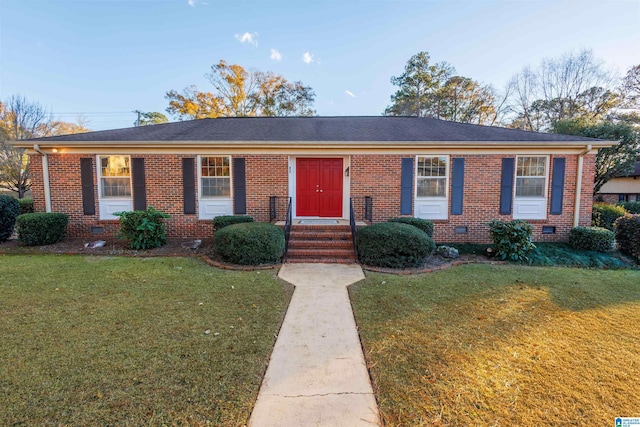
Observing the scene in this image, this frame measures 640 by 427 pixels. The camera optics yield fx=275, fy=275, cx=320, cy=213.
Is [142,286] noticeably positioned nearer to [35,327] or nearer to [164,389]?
[35,327]

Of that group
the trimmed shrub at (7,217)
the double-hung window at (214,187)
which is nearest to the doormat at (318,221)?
the double-hung window at (214,187)

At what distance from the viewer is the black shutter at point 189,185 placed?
8.33 meters

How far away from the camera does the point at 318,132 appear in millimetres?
9086

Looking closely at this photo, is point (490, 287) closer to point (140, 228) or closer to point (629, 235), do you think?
point (629, 235)

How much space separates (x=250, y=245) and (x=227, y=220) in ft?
7.11

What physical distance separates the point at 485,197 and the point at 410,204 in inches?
88.8

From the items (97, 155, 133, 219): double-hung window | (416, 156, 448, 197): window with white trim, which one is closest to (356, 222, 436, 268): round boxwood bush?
(416, 156, 448, 197): window with white trim

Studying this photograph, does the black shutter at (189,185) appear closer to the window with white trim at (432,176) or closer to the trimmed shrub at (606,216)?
the window with white trim at (432,176)

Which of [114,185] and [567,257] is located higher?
[114,185]

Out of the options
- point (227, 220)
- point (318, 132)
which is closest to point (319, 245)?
point (227, 220)

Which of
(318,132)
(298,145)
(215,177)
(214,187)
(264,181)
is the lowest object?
(214,187)

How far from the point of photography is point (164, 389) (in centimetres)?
226

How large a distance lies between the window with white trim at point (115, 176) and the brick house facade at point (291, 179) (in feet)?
0.10

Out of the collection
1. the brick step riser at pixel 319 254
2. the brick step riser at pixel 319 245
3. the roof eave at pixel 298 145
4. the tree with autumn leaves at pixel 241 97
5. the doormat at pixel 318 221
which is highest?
the tree with autumn leaves at pixel 241 97
